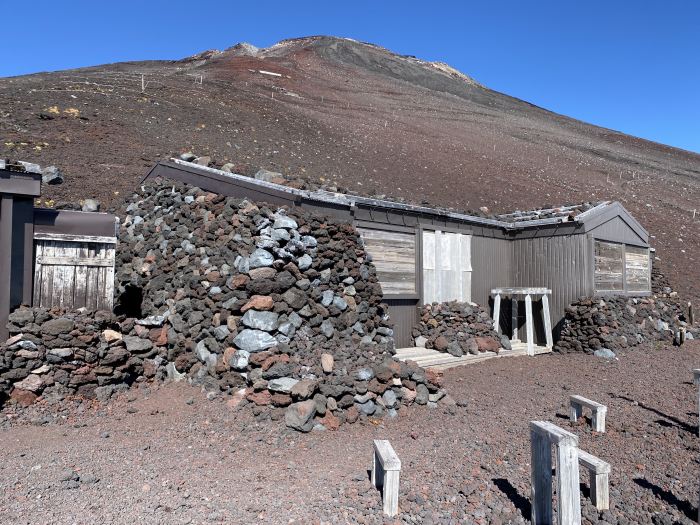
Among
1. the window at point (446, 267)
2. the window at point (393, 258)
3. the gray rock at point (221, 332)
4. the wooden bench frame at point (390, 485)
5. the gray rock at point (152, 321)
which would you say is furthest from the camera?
the window at point (446, 267)

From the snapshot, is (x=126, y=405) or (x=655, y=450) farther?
(x=126, y=405)

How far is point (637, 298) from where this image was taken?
1435 cm

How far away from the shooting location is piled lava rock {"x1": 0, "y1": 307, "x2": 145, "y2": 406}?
23.7 feet

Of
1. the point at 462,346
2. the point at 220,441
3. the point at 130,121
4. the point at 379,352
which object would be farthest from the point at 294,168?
the point at 220,441

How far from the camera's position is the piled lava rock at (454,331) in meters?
11.3

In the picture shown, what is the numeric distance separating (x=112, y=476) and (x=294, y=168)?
1650 centimetres

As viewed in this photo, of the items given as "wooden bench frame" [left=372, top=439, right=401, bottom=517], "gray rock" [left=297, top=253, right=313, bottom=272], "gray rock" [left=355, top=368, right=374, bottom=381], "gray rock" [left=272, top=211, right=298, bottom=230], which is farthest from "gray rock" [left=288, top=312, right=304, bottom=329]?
"wooden bench frame" [left=372, top=439, right=401, bottom=517]

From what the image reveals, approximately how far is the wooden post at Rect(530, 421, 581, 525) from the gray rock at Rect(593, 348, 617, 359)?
8.62 meters

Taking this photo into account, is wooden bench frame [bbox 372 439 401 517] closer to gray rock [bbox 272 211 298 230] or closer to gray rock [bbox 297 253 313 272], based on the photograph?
gray rock [bbox 297 253 313 272]

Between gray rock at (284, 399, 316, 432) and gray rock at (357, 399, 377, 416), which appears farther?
gray rock at (357, 399, 377, 416)

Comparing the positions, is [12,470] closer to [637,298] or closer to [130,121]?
[637,298]

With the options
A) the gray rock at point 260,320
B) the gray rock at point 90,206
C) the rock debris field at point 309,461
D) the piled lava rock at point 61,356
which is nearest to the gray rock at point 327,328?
the gray rock at point 260,320

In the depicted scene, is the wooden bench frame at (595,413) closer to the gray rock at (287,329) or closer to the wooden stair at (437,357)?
the wooden stair at (437,357)

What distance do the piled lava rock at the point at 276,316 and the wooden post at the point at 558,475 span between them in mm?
2956
